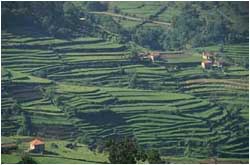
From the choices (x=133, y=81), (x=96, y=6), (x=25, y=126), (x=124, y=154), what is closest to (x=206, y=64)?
(x=133, y=81)

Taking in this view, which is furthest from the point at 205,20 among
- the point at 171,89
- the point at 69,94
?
the point at 69,94

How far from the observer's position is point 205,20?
12.7 metres

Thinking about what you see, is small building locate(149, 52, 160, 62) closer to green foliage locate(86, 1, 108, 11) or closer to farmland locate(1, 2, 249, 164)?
farmland locate(1, 2, 249, 164)

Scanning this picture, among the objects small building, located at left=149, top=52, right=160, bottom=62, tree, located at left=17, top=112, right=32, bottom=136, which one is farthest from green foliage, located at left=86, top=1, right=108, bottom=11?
tree, located at left=17, top=112, right=32, bottom=136

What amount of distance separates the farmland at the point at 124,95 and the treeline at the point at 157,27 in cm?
13

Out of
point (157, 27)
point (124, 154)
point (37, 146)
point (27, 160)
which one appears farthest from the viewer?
point (157, 27)

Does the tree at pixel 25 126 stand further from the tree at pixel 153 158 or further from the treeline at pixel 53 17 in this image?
the tree at pixel 153 158

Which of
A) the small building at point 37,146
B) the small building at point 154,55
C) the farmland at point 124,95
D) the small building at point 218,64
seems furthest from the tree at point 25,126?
the small building at point 218,64

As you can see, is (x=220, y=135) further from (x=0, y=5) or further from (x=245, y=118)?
(x=0, y=5)

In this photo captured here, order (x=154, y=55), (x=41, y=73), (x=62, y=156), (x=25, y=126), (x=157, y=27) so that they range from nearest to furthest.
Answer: (x=62, y=156), (x=25, y=126), (x=41, y=73), (x=154, y=55), (x=157, y=27)

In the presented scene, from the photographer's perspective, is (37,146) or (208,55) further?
(208,55)

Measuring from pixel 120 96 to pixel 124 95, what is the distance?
0.24 ft

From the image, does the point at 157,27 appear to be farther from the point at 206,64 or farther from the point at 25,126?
the point at 25,126

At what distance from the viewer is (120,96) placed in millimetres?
12172
